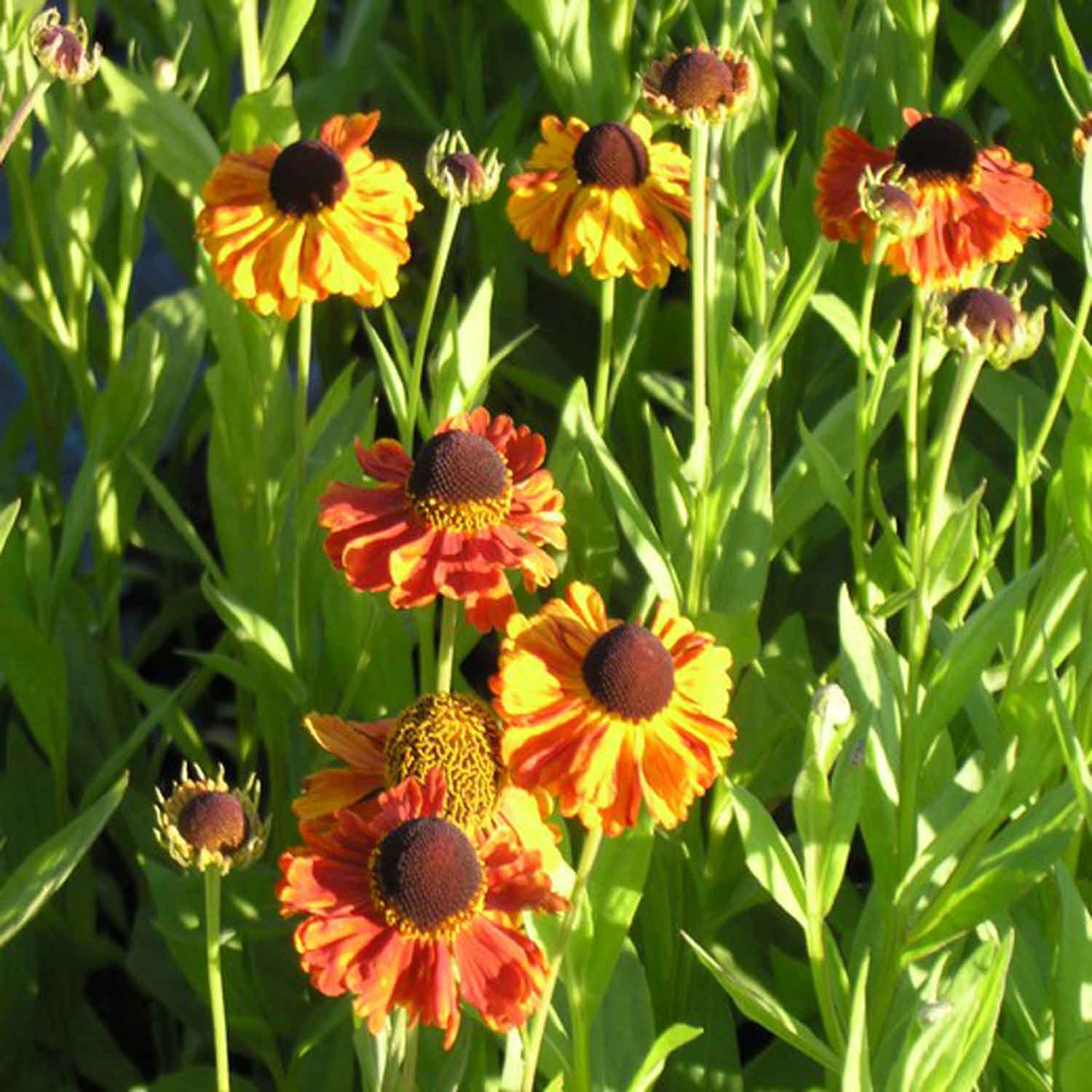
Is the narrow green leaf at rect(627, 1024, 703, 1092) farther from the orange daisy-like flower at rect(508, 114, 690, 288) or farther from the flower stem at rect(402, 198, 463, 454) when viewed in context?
the orange daisy-like flower at rect(508, 114, 690, 288)

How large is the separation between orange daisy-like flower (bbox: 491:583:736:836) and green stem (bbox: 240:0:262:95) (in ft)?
1.71

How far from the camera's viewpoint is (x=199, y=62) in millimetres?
1575

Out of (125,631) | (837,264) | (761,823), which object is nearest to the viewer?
(761,823)

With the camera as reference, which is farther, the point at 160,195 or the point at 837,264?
the point at 160,195

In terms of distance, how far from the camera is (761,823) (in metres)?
0.87

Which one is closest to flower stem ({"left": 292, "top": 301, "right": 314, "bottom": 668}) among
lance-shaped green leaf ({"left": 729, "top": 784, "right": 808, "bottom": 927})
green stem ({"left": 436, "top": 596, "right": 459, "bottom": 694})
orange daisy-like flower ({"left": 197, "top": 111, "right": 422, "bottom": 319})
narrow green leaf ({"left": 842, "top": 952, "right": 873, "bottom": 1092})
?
orange daisy-like flower ({"left": 197, "top": 111, "right": 422, "bottom": 319})

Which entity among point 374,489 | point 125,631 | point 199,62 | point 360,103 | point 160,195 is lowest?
point 125,631

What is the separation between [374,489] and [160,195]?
2.90ft

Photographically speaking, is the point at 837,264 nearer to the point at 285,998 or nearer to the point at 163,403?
the point at 163,403

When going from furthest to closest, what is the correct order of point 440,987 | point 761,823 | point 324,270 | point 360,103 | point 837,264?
point 360,103 → point 837,264 → point 324,270 → point 761,823 → point 440,987

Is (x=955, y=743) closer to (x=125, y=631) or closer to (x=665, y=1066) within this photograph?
(x=665, y=1066)

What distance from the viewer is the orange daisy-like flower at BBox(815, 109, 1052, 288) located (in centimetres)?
106

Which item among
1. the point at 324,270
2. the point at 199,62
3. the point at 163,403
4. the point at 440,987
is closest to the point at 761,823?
the point at 440,987

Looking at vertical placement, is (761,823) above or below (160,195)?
above
